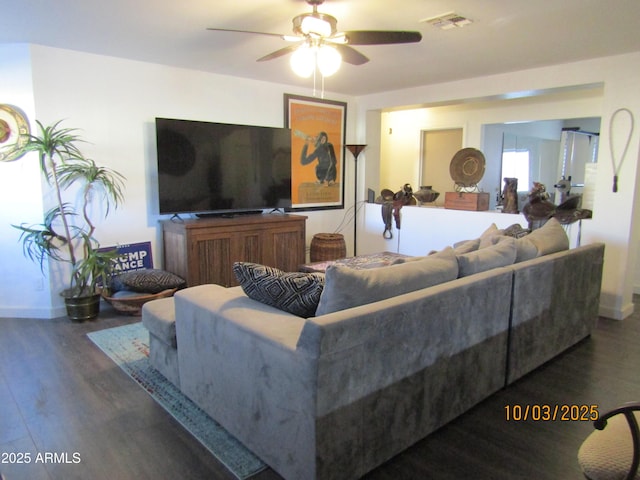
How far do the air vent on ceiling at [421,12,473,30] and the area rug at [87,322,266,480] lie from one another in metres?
2.77

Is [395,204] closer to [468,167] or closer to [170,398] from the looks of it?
[468,167]

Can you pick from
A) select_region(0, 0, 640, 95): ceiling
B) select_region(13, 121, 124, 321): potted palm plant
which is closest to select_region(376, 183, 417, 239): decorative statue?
select_region(0, 0, 640, 95): ceiling

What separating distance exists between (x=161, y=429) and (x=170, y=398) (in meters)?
0.31

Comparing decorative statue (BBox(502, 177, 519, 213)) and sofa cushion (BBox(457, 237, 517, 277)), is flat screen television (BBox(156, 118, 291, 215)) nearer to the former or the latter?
decorative statue (BBox(502, 177, 519, 213))

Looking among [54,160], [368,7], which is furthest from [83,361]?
[368,7]

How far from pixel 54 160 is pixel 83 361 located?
181 centimetres

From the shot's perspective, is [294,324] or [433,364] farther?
[433,364]

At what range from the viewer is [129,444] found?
6.96 feet

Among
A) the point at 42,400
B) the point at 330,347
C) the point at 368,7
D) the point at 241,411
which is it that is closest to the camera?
the point at 330,347

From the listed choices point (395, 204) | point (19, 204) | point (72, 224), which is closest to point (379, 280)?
point (72, 224)

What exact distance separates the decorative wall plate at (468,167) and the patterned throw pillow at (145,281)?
3204 millimetres

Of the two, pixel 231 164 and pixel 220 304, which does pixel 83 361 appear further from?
pixel 231 164

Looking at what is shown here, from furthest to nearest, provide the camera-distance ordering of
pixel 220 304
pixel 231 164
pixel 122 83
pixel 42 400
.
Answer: pixel 231 164 → pixel 122 83 → pixel 42 400 → pixel 220 304

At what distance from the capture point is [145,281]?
13.0 feet
